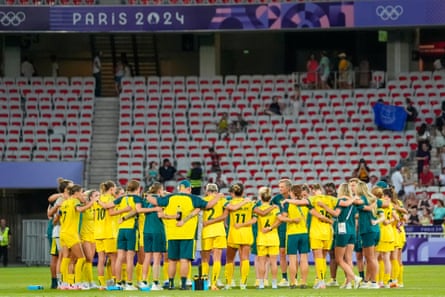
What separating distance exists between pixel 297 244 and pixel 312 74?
76.8 feet

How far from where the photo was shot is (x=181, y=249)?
83.2ft

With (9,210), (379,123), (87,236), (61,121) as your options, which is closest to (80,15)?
(61,121)

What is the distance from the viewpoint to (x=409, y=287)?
2730 centimetres

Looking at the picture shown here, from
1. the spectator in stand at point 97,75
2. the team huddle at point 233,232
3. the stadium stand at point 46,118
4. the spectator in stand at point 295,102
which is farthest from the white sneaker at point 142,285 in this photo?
the spectator in stand at point 97,75

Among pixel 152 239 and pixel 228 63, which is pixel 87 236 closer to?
pixel 152 239

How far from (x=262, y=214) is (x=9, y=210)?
19.3 meters

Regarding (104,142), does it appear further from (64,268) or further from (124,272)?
(64,268)

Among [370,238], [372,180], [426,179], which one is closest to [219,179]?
[372,180]

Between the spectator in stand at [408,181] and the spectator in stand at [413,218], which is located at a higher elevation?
the spectator in stand at [408,181]

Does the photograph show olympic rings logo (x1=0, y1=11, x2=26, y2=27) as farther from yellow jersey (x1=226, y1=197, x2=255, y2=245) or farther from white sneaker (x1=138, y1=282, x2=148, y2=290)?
white sneaker (x1=138, y1=282, x2=148, y2=290)

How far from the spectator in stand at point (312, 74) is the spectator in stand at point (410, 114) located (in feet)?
12.6

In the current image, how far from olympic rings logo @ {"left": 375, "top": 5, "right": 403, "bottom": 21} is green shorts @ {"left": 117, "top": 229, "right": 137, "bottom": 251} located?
22143mm

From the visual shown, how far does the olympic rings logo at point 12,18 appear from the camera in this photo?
47.6 metres

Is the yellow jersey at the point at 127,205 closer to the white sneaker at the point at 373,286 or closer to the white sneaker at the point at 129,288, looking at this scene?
the white sneaker at the point at 129,288
